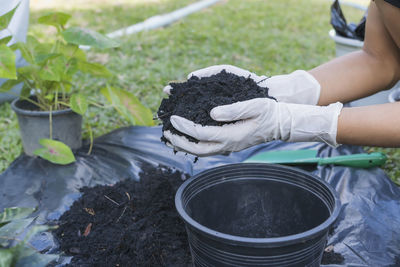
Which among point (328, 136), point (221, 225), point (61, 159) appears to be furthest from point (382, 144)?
point (61, 159)

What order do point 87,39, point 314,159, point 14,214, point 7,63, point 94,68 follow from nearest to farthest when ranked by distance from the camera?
point 14,214 → point 7,63 → point 87,39 → point 314,159 → point 94,68

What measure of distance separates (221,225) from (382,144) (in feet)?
2.09

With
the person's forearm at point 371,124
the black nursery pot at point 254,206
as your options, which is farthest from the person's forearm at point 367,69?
the black nursery pot at point 254,206

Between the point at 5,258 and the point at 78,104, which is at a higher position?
the point at 5,258

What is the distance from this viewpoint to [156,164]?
83.2 inches

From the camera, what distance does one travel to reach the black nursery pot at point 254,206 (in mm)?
1160

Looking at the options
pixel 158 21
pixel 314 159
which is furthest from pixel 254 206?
pixel 158 21

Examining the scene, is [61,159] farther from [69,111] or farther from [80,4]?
[80,4]

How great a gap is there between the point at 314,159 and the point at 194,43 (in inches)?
101

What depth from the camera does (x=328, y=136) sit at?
131 centimetres

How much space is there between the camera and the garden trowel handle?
6.48ft

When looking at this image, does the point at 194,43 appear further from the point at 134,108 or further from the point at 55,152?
the point at 55,152

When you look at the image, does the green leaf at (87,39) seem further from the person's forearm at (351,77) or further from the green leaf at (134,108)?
the person's forearm at (351,77)

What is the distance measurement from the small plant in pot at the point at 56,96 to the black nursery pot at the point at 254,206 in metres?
0.80
